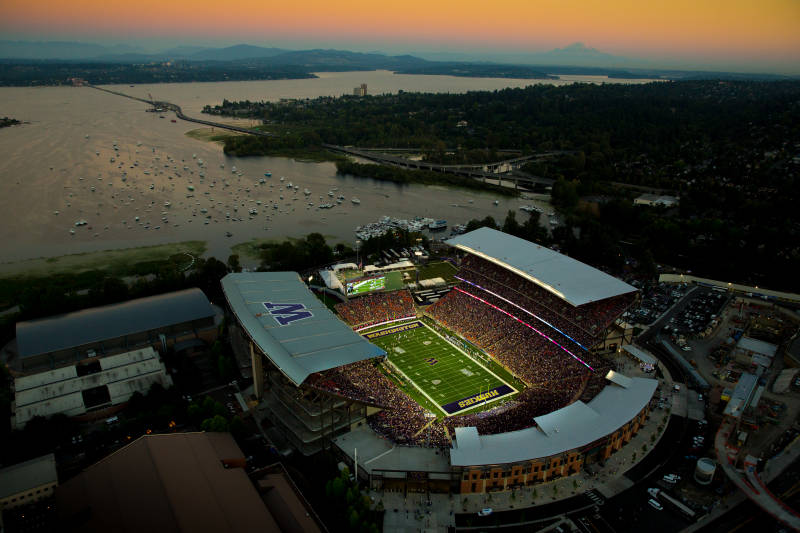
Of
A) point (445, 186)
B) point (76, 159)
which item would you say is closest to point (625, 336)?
point (445, 186)

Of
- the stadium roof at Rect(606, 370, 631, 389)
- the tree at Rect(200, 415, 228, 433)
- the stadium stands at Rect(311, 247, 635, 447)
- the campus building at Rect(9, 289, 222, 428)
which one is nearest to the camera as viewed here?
the tree at Rect(200, 415, 228, 433)

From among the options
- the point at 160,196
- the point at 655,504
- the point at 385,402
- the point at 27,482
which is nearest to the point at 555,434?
the point at 655,504

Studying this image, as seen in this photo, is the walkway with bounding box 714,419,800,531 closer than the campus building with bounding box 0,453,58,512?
No

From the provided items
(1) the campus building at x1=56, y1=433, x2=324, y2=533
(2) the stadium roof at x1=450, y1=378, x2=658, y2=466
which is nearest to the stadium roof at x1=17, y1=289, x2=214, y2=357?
(1) the campus building at x1=56, y1=433, x2=324, y2=533

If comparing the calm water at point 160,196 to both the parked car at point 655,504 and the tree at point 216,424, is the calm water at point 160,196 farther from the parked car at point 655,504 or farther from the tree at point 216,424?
the parked car at point 655,504

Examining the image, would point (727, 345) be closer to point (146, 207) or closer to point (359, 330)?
point (359, 330)

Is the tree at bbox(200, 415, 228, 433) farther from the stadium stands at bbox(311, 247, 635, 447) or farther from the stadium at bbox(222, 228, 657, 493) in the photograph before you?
the stadium stands at bbox(311, 247, 635, 447)

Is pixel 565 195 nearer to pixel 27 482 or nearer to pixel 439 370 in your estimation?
pixel 439 370
